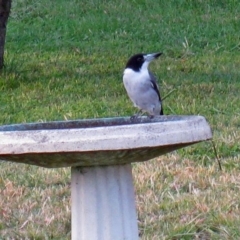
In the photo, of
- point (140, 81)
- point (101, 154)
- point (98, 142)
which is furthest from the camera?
point (140, 81)

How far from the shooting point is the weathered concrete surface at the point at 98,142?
138 inches

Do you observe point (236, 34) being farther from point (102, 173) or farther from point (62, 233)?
point (102, 173)

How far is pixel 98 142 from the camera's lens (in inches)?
138

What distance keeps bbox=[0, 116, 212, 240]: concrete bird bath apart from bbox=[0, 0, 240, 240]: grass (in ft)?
3.11

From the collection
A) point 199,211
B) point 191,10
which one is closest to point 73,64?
point 191,10

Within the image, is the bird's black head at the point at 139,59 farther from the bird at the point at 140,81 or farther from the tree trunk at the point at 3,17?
the tree trunk at the point at 3,17

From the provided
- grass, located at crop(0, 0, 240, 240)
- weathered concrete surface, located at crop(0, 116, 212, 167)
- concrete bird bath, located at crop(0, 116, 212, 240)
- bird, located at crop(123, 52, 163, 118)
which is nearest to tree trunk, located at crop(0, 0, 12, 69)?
grass, located at crop(0, 0, 240, 240)

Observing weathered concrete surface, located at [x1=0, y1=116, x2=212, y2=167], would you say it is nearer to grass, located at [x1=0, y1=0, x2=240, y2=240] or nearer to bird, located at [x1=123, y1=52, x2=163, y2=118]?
grass, located at [x1=0, y1=0, x2=240, y2=240]

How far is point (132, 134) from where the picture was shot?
3555 mm

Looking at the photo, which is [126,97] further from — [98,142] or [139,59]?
[98,142]

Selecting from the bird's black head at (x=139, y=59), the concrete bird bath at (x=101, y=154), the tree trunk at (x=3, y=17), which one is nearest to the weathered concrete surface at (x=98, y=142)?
the concrete bird bath at (x=101, y=154)

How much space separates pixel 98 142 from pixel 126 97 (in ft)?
17.1

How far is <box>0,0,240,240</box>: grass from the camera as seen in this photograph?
530 cm

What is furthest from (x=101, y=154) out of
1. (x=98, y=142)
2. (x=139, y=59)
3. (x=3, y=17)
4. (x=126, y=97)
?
(x=3, y=17)
